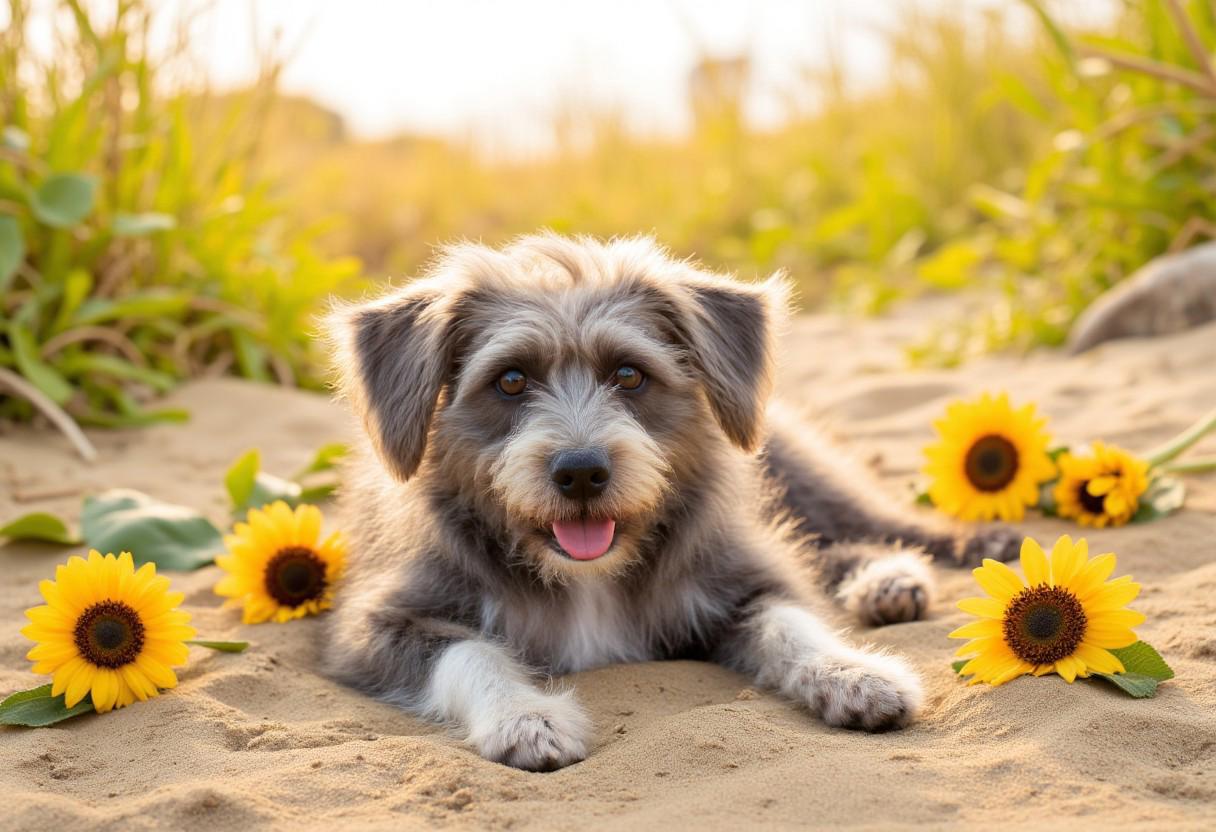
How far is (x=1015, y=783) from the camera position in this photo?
3.01m

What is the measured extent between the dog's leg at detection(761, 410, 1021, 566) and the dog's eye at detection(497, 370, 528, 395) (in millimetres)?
1761

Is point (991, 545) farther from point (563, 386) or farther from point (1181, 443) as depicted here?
point (563, 386)

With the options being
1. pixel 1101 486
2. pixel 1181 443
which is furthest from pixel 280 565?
pixel 1181 443

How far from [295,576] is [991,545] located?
9.68 ft

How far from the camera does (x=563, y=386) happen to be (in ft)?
13.6

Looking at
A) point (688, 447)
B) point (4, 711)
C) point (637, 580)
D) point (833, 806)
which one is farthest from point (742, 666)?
point (4, 711)

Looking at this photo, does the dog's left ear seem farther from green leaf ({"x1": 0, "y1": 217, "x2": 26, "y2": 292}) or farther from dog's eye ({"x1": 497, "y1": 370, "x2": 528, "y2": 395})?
green leaf ({"x1": 0, "y1": 217, "x2": 26, "y2": 292})

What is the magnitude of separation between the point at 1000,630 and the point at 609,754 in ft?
4.08

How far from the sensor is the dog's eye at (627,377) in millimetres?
4216

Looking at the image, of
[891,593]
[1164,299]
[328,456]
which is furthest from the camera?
[1164,299]

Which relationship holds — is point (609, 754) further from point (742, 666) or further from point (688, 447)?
point (688, 447)

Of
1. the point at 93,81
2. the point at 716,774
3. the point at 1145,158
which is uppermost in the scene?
the point at 1145,158

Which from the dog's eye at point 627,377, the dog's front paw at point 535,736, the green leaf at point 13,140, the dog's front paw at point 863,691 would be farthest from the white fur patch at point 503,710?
the green leaf at point 13,140

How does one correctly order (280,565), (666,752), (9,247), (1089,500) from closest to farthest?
(666,752), (280,565), (1089,500), (9,247)
